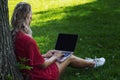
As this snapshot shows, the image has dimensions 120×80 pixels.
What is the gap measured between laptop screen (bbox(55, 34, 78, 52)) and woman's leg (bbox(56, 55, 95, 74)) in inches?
6.8

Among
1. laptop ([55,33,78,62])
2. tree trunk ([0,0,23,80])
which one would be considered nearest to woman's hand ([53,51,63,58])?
laptop ([55,33,78,62])

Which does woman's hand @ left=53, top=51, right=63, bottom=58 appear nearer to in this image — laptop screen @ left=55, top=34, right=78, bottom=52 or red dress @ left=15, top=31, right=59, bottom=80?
laptop screen @ left=55, top=34, right=78, bottom=52

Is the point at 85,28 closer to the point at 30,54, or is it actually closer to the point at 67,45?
the point at 67,45

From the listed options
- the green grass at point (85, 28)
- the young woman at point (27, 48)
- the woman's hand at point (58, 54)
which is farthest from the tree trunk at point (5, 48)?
the green grass at point (85, 28)

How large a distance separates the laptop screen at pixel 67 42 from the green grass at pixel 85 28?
58cm

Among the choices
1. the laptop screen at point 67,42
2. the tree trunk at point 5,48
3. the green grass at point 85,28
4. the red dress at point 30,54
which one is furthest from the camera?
the green grass at point 85,28

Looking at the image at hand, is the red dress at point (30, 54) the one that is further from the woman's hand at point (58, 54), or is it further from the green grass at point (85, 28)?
the green grass at point (85, 28)

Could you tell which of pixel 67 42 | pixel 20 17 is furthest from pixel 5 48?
pixel 67 42

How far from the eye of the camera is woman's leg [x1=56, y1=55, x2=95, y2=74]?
21.9 feet

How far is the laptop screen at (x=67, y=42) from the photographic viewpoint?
6.77 metres

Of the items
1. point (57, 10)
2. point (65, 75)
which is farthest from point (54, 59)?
point (57, 10)

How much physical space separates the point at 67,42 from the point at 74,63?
43 centimetres

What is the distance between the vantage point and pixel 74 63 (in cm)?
704

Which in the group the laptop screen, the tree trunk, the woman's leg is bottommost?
the woman's leg
